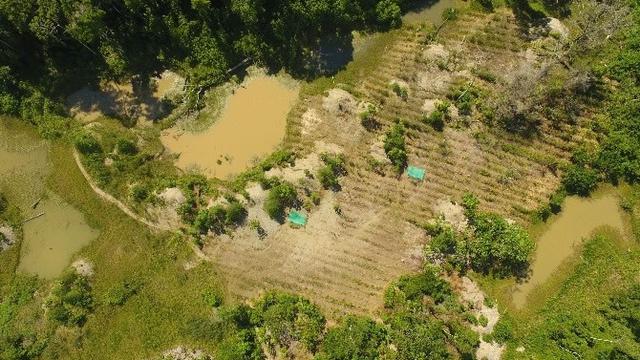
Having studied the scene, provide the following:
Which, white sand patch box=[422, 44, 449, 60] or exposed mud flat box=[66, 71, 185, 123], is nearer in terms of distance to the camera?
exposed mud flat box=[66, 71, 185, 123]

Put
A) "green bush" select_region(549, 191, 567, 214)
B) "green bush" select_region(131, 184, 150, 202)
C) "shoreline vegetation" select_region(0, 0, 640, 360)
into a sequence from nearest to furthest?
"shoreline vegetation" select_region(0, 0, 640, 360)
"green bush" select_region(131, 184, 150, 202)
"green bush" select_region(549, 191, 567, 214)

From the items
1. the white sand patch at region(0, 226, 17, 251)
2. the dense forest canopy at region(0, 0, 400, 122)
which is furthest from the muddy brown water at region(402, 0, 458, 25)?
the white sand patch at region(0, 226, 17, 251)

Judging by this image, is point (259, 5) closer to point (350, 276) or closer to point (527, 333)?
point (350, 276)

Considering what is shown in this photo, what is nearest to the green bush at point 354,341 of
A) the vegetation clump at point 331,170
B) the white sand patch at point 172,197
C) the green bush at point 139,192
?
the vegetation clump at point 331,170

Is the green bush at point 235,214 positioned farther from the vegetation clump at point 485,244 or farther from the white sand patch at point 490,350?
the white sand patch at point 490,350

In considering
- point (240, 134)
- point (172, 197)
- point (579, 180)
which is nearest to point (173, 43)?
point (240, 134)

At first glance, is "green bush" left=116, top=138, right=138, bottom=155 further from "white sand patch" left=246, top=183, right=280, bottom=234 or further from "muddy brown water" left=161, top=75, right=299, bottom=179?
"white sand patch" left=246, top=183, right=280, bottom=234

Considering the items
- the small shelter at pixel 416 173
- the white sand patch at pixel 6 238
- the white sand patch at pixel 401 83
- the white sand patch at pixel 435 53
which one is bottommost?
the white sand patch at pixel 6 238

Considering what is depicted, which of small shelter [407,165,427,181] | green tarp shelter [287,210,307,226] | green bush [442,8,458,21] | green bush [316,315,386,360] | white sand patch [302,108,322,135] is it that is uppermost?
green bush [442,8,458,21]
